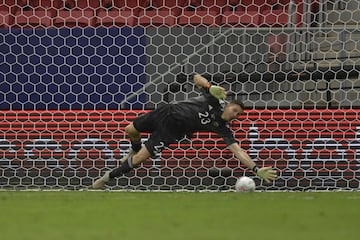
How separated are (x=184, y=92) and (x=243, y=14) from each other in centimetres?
152

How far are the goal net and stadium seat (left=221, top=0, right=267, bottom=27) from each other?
0.02m

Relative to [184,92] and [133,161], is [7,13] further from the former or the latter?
[133,161]

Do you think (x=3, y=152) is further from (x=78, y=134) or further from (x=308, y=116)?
(x=308, y=116)

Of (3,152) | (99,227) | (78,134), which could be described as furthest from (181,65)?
(99,227)

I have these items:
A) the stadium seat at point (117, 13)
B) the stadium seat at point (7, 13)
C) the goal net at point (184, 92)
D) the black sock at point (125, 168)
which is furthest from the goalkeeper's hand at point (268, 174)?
the stadium seat at point (7, 13)

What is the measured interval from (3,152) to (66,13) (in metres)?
2.41

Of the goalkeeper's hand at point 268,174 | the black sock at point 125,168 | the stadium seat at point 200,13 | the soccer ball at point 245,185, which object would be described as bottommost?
the soccer ball at point 245,185

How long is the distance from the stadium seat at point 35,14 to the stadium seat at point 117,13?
578 mm

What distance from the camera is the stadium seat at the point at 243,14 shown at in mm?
8047

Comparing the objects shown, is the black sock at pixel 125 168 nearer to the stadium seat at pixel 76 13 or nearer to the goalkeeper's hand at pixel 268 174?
the goalkeeper's hand at pixel 268 174

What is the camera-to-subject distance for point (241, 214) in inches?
147

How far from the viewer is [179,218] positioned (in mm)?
3566

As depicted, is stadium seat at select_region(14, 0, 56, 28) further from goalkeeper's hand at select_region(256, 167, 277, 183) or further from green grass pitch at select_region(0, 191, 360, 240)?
goalkeeper's hand at select_region(256, 167, 277, 183)

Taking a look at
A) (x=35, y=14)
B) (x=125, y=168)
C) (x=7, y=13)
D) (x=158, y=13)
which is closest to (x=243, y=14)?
(x=158, y=13)
